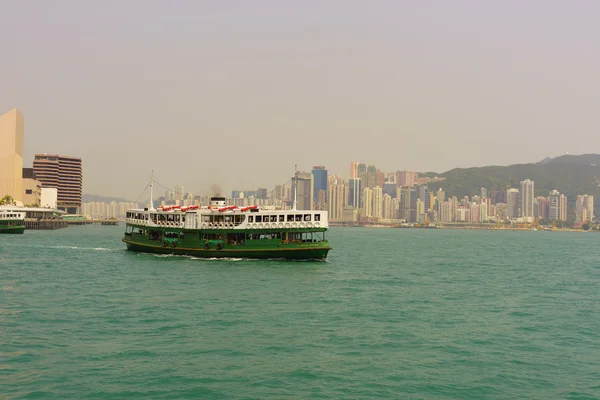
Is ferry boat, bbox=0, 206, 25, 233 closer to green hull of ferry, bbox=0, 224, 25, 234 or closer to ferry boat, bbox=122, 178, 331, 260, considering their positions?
green hull of ferry, bbox=0, 224, 25, 234

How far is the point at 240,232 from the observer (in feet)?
179

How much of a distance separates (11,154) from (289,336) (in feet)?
592

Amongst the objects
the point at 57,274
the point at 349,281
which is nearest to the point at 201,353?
the point at 349,281

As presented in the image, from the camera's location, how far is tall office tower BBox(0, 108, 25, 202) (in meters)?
179

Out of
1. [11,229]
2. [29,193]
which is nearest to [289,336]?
[11,229]

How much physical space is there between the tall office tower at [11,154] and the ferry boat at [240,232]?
138m

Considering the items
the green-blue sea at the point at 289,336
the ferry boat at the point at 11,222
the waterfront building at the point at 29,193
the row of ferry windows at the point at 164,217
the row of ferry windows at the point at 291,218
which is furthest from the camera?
the waterfront building at the point at 29,193

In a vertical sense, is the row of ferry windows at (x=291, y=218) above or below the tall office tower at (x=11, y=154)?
below

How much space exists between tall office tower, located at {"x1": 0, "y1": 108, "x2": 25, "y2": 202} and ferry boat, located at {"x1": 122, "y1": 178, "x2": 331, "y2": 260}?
452 feet

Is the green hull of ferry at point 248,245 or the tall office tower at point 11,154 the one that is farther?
the tall office tower at point 11,154

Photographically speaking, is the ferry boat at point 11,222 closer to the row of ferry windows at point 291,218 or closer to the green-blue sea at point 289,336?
the green-blue sea at point 289,336

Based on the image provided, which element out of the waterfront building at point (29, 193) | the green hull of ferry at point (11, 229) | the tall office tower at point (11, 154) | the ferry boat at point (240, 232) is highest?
the tall office tower at point (11, 154)

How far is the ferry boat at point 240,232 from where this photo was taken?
174 feet

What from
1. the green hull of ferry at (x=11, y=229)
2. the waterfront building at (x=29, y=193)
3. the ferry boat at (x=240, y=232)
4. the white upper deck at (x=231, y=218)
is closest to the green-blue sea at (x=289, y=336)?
the ferry boat at (x=240, y=232)
